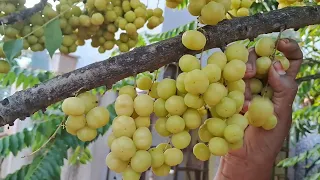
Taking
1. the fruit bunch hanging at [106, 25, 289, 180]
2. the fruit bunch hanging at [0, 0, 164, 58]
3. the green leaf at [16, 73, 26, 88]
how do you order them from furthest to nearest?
the green leaf at [16, 73, 26, 88] < the fruit bunch hanging at [0, 0, 164, 58] < the fruit bunch hanging at [106, 25, 289, 180]

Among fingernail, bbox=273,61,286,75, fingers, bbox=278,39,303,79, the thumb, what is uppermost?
fingers, bbox=278,39,303,79

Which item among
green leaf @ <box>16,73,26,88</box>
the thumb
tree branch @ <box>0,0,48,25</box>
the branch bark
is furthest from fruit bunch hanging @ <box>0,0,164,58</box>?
green leaf @ <box>16,73,26,88</box>

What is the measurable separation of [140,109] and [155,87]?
6 cm

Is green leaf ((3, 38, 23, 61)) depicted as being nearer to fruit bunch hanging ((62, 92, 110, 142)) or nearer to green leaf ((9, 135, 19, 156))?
fruit bunch hanging ((62, 92, 110, 142))

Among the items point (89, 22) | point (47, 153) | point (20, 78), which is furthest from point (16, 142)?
point (89, 22)

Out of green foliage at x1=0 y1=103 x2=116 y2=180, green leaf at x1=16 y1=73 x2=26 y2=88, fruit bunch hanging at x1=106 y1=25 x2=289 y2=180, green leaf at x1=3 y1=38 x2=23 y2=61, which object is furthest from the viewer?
green leaf at x1=16 y1=73 x2=26 y2=88

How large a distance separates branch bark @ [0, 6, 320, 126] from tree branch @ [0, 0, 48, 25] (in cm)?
25

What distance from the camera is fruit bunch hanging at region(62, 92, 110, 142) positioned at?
1.73 feet

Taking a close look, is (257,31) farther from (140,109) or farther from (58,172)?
(58,172)

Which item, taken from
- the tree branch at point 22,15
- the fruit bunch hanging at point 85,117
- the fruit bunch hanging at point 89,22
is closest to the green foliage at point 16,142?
the fruit bunch hanging at point 89,22

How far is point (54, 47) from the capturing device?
646 millimetres

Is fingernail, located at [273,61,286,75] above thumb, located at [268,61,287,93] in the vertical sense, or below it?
above

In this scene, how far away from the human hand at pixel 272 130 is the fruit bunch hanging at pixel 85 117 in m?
0.22

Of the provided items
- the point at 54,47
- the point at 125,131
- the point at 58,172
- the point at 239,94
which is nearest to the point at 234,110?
the point at 239,94
